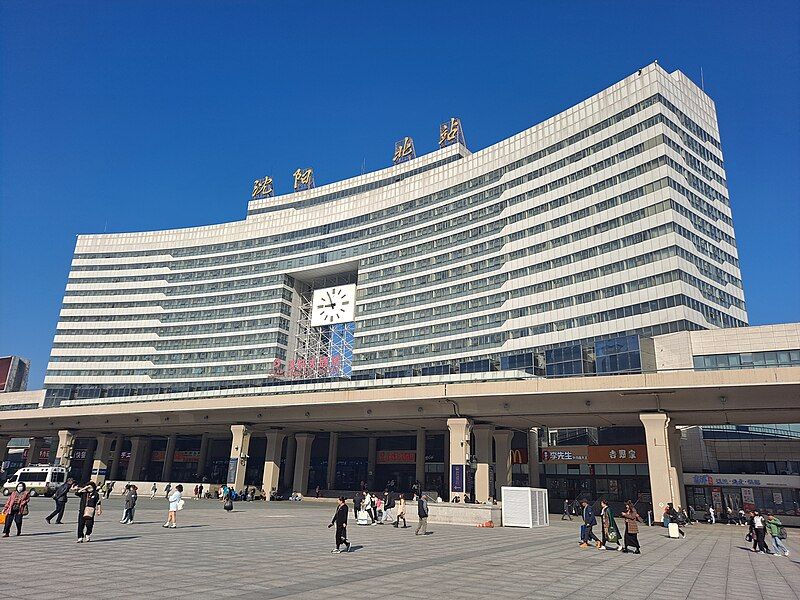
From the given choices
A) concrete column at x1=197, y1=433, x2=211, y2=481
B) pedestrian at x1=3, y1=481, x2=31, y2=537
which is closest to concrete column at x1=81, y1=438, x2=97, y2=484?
concrete column at x1=197, y1=433, x2=211, y2=481

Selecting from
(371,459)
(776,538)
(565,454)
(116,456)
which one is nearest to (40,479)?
(371,459)

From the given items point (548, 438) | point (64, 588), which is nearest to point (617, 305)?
point (548, 438)

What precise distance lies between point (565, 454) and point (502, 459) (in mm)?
9118

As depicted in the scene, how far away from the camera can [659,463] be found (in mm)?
41125

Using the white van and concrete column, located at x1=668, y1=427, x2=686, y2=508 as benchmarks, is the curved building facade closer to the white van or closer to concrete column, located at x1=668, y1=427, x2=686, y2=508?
concrete column, located at x1=668, y1=427, x2=686, y2=508

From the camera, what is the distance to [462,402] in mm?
49125

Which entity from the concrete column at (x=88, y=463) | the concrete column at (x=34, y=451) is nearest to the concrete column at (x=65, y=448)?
the concrete column at (x=88, y=463)

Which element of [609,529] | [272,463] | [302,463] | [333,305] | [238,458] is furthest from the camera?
[333,305]

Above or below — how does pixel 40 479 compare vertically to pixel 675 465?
below

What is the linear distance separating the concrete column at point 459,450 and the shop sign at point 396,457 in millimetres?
22045

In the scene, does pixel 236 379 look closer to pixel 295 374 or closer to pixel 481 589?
pixel 295 374

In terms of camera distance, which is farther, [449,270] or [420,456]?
[449,270]

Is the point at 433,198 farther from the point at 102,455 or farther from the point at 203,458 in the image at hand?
the point at 102,455

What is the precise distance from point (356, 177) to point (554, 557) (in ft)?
314
